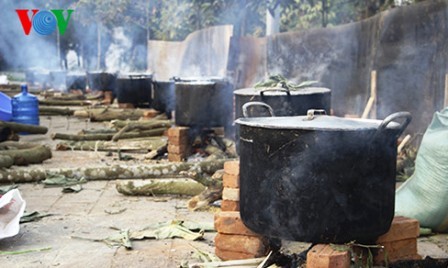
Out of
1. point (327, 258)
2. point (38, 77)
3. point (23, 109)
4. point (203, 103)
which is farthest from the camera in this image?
point (38, 77)

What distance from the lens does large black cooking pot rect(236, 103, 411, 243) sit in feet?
9.91

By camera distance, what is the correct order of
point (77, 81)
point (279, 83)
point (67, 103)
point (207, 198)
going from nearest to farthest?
point (207, 198) < point (279, 83) < point (67, 103) < point (77, 81)

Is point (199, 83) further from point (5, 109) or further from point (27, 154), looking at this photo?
point (5, 109)

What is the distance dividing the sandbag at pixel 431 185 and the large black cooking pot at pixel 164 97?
7.08 m

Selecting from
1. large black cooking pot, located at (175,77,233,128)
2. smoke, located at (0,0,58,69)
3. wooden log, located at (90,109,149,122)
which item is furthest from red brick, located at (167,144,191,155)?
smoke, located at (0,0,58,69)

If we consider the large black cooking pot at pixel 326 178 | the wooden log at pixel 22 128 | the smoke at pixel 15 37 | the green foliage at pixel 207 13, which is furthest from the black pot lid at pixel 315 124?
the smoke at pixel 15 37

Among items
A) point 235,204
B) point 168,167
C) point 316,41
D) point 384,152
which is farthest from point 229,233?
point 316,41

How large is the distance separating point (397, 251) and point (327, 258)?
2.49 ft

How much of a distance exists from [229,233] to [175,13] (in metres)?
14.5

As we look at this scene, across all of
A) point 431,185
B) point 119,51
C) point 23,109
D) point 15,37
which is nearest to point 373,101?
Result: point 431,185

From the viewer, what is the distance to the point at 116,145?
861cm

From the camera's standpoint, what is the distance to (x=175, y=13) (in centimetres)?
1748

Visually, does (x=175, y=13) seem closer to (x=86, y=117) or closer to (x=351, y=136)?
(x=86, y=117)

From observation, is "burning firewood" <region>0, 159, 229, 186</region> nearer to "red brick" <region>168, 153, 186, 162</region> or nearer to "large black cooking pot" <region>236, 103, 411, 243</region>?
"red brick" <region>168, 153, 186, 162</region>
